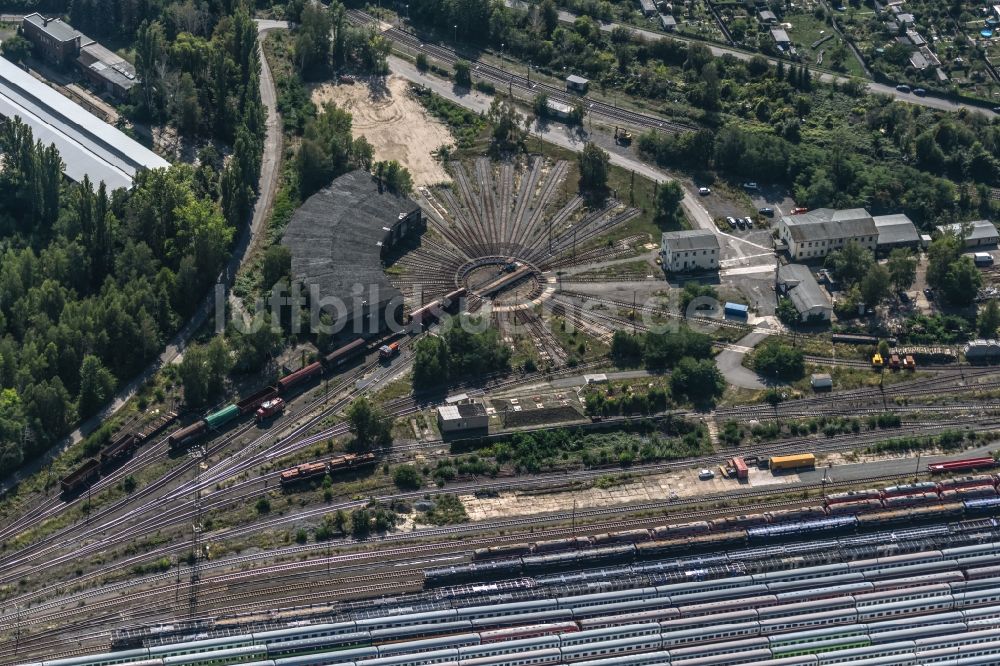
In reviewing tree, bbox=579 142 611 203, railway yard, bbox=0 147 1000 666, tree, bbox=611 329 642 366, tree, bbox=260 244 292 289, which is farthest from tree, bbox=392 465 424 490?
tree, bbox=579 142 611 203

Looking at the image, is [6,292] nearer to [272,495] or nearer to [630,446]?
[272,495]

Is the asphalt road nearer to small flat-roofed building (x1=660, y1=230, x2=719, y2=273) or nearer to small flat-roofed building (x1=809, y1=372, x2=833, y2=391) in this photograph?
small flat-roofed building (x1=660, y1=230, x2=719, y2=273)

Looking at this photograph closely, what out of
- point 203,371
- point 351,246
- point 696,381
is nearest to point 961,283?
point 696,381

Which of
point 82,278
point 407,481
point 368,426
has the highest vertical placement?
point 82,278

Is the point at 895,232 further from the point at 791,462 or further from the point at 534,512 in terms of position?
the point at 534,512

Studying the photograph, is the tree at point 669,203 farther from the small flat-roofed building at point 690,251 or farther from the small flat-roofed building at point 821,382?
the small flat-roofed building at point 821,382

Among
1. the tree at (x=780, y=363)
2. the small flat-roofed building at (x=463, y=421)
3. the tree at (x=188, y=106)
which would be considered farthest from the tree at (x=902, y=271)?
the tree at (x=188, y=106)

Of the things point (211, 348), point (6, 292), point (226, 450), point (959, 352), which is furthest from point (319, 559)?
point (959, 352)
